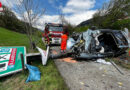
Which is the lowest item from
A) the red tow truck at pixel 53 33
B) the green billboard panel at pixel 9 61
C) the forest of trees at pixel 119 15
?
the green billboard panel at pixel 9 61

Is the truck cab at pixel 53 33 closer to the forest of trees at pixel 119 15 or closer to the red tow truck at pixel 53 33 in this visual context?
the red tow truck at pixel 53 33

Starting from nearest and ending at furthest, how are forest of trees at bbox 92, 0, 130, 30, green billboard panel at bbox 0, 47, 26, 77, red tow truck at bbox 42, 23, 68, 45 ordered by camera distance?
green billboard panel at bbox 0, 47, 26, 77
red tow truck at bbox 42, 23, 68, 45
forest of trees at bbox 92, 0, 130, 30

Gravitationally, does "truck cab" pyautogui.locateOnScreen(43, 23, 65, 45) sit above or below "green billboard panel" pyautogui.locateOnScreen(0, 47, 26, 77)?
above

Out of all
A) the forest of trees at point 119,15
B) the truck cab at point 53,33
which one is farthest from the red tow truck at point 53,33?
the forest of trees at point 119,15

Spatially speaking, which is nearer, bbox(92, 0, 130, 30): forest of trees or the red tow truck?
the red tow truck

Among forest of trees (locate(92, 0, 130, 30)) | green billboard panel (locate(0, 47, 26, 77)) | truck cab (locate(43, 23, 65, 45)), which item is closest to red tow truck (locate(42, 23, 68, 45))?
truck cab (locate(43, 23, 65, 45))

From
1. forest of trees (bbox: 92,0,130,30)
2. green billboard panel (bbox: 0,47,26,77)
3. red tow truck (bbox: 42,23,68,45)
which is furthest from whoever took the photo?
forest of trees (bbox: 92,0,130,30)

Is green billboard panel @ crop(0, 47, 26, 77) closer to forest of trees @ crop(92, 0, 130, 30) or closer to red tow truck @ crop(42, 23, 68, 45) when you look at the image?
red tow truck @ crop(42, 23, 68, 45)

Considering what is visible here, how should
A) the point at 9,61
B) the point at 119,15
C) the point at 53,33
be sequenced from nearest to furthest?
the point at 9,61, the point at 53,33, the point at 119,15

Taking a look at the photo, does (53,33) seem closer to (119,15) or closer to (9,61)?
(9,61)

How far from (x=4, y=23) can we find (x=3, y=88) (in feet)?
98.1

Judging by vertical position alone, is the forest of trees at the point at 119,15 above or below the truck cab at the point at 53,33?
above

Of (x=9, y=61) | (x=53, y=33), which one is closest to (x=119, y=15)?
(x=53, y=33)

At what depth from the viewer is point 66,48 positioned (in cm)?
499
